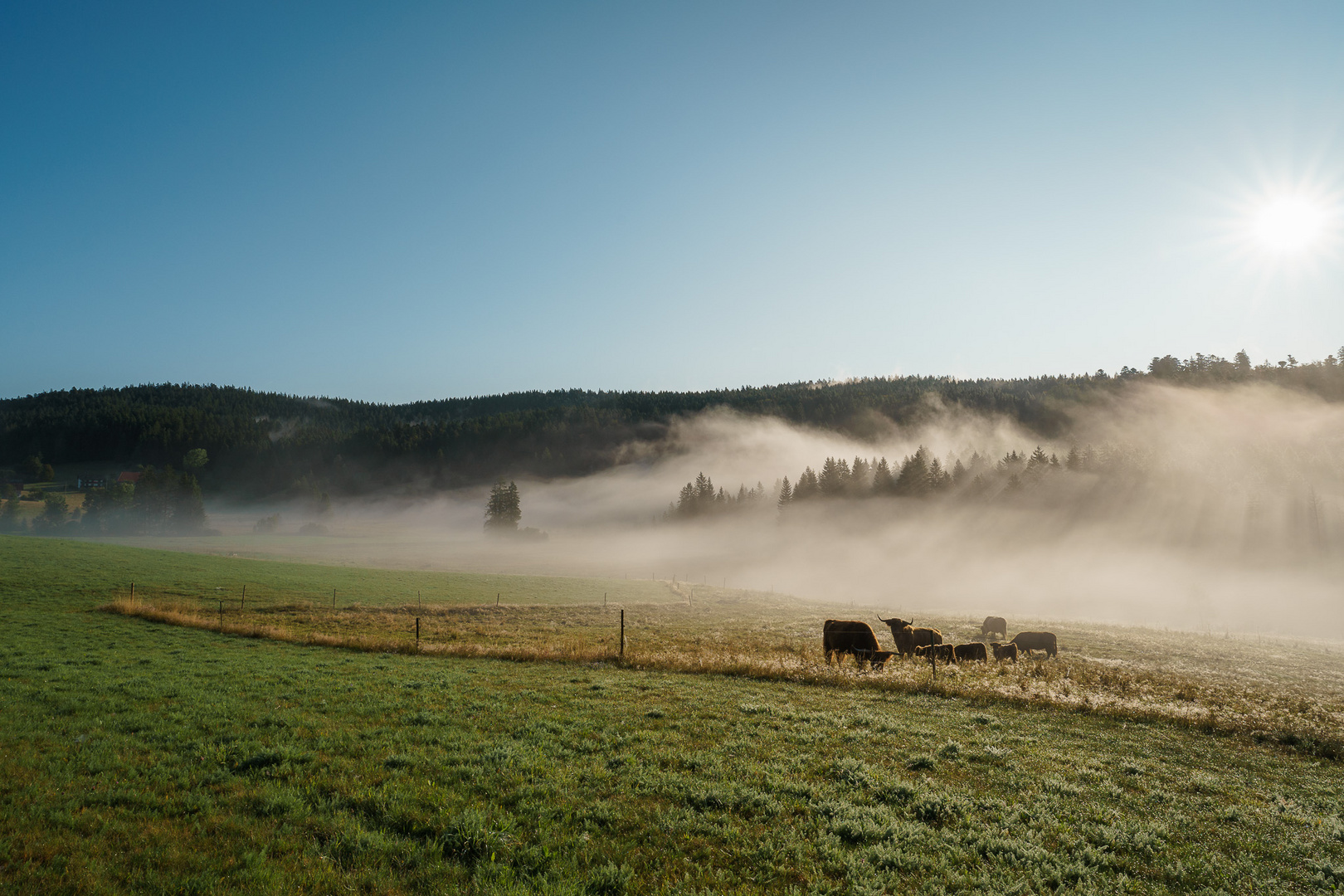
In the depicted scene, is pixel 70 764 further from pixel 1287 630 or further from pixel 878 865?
pixel 1287 630

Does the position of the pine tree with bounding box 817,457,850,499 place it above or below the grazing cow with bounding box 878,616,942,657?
above

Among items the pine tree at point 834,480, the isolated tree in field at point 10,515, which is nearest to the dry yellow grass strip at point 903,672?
the pine tree at point 834,480

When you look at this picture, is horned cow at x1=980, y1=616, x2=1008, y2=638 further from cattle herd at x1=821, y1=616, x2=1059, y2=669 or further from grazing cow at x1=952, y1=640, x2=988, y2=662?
grazing cow at x1=952, y1=640, x2=988, y2=662

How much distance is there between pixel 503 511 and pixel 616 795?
443 feet

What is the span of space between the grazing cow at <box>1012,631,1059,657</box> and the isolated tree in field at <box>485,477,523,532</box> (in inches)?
4768

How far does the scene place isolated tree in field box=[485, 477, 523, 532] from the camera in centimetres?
13638

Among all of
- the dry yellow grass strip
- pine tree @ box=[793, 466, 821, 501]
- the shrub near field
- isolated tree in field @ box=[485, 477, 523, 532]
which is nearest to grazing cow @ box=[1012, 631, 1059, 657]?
the dry yellow grass strip

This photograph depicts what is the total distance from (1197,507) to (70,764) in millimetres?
129144

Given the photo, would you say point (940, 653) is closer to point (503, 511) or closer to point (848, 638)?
point (848, 638)

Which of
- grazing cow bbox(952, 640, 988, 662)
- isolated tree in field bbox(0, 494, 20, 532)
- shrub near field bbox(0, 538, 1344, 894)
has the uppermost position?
shrub near field bbox(0, 538, 1344, 894)

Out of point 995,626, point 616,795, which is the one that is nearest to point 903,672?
point 616,795

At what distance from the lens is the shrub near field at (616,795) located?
682 cm

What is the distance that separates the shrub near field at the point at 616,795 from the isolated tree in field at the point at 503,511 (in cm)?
12214

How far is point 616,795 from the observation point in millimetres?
9031
